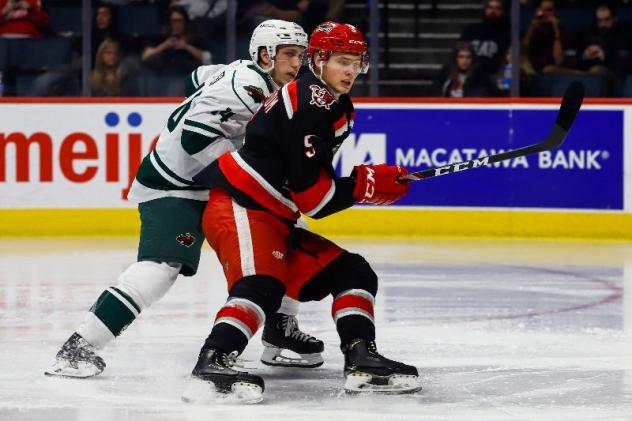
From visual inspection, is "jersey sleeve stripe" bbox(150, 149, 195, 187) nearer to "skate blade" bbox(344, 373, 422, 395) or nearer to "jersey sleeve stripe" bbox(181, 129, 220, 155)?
"jersey sleeve stripe" bbox(181, 129, 220, 155)

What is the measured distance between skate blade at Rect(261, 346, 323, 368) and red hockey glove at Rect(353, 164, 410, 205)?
0.79 metres

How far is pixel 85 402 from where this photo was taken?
415 cm

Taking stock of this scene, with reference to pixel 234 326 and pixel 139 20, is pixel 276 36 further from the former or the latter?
pixel 139 20

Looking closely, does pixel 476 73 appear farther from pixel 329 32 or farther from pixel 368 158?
pixel 329 32

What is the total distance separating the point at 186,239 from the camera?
4.57 m

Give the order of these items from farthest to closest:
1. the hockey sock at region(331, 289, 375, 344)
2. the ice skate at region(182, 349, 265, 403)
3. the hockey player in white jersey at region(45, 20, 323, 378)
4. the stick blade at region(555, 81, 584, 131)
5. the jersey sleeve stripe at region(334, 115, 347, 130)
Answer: the hockey player in white jersey at region(45, 20, 323, 378)
the stick blade at region(555, 81, 584, 131)
the hockey sock at region(331, 289, 375, 344)
the jersey sleeve stripe at region(334, 115, 347, 130)
the ice skate at region(182, 349, 265, 403)

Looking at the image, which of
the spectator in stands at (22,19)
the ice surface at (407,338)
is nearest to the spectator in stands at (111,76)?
the spectator in stands at (22,19)

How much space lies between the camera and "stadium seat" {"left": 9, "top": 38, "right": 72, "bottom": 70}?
31.4 ft

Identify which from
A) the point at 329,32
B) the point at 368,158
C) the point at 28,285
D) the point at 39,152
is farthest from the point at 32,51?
the point at 329,32

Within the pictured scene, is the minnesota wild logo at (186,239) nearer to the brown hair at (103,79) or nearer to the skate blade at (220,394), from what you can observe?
the skate blade at (220,394)

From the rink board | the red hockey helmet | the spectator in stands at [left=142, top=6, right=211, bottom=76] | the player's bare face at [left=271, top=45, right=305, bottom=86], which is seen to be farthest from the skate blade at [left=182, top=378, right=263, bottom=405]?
the spectator in stands at [left=142, top=6, right=211, bottom=76]

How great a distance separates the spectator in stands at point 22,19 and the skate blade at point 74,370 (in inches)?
218

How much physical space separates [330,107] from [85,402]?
1111mm

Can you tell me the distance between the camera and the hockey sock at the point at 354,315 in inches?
169
